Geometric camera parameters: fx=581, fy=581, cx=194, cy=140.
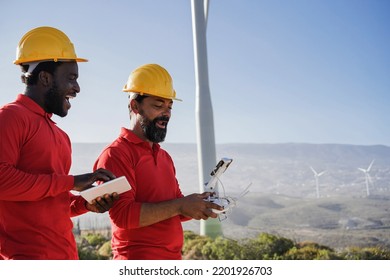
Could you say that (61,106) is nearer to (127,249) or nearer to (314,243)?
(127,249)

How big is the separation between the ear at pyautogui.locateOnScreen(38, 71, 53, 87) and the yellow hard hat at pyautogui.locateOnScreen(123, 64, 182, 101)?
780mm

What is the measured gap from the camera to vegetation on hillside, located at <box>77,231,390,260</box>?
1481cm

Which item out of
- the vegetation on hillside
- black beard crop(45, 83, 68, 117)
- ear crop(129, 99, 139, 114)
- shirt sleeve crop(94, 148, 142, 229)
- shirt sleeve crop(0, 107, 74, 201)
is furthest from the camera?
the vegetation on hillside

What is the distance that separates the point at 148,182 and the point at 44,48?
1.18m

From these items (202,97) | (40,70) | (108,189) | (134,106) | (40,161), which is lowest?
(108,189)

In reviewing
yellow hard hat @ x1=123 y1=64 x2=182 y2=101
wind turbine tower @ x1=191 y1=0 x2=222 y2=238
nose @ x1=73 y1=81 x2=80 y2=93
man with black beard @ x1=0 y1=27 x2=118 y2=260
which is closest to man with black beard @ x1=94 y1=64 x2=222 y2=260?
yellow hard hat @ x1=123 y1=64 x2=182 y2=101

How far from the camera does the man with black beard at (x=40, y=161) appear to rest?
3.40 metres

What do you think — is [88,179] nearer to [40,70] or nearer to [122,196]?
[122,196]

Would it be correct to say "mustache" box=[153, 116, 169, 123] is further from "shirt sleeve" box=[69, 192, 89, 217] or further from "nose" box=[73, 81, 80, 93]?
"shirt sleeve" box=[69, 192, 89, 217]

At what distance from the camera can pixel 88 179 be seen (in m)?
3.56

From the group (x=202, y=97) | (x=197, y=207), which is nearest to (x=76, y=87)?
(x=197, y=207)

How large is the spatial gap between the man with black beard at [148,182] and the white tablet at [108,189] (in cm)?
29

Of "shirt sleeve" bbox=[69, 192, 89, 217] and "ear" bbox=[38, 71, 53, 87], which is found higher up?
"ear" bbox=[38, 71, 53, 87]

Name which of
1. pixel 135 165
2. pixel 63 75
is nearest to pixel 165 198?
pixel 135 165
